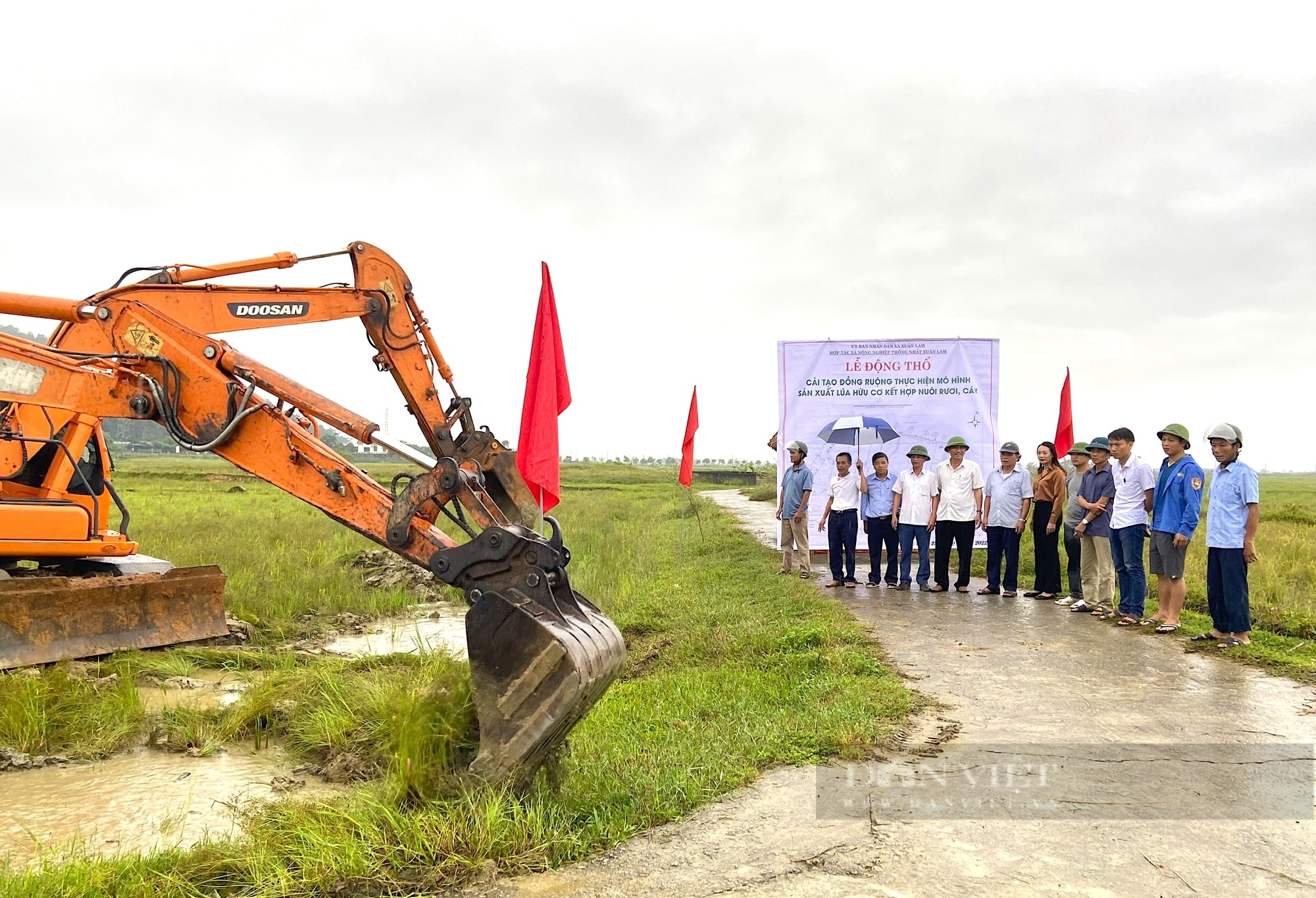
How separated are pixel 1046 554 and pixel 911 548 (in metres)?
1.60

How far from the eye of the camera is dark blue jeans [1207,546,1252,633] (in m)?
7.93

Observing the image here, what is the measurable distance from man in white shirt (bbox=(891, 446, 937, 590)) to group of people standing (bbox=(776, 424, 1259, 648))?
0.02 meters

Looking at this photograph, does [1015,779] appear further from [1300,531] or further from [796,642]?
[1300,531]

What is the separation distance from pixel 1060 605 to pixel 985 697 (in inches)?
182

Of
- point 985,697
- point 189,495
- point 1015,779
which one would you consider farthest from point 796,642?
point 189,495

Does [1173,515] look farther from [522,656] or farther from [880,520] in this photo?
[522,656]

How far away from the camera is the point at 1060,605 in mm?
10344

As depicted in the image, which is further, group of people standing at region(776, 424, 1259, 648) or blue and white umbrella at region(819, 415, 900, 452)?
blue and white umbrella at region(819, 415, 900, 452)

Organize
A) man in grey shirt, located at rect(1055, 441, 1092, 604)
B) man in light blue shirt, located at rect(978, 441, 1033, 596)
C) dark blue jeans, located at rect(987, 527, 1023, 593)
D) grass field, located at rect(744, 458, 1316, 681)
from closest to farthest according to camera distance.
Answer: grass field, located at rect(744, 458, 1316, 681) < man in grey shirt, located at rect(1055, 441, 1092, 604) < man in light blue shirt, located at rect(978, 441, 1033, 596) < dark blue jeans, located at rect(987, 527, 1023, 593)

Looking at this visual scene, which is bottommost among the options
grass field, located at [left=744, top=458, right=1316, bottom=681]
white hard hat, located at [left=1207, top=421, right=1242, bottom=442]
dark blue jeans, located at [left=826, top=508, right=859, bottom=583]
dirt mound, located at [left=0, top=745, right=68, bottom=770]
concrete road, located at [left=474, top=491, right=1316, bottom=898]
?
dirt mound, located at [left=0, top=745, right=68, bottom=770]

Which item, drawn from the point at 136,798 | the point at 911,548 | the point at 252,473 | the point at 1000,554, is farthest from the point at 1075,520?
the point at 136,798

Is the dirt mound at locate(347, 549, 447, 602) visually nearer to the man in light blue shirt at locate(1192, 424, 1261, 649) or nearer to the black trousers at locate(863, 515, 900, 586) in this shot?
the black trousers at locate(863, 515, 900, 586)

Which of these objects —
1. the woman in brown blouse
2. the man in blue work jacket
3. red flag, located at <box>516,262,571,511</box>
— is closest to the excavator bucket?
red flag, located at <box>516,262,571,511</box>

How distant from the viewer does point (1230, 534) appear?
7883 millimetres
